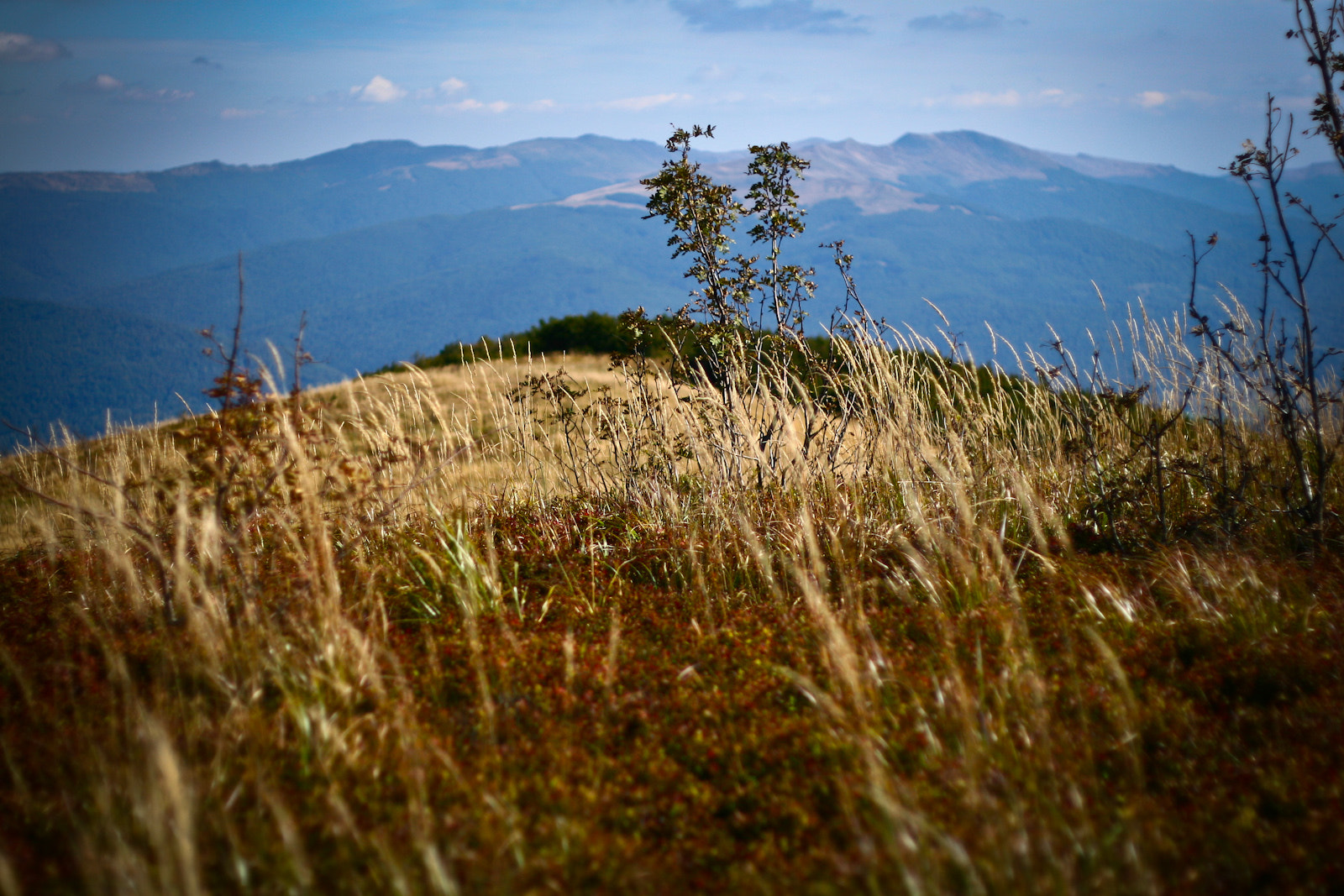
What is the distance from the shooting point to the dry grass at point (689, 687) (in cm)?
181

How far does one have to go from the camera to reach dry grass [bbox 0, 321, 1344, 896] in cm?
181

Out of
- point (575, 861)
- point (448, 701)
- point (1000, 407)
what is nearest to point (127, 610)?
point (448, 701)

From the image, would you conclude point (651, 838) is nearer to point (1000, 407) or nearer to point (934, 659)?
point (934, 659)

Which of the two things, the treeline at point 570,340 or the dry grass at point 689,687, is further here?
the treeline at point 570,340

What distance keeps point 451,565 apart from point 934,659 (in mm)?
2258

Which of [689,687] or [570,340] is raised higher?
[570,340]

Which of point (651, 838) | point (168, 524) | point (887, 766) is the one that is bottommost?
point (651, 838)

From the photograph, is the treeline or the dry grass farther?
the treeline

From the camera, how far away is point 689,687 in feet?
8.57

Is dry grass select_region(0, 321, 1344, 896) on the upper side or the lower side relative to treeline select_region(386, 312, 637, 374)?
lower

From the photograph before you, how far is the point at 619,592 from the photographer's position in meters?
3.41

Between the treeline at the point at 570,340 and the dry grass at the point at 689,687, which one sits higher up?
the treeline at the point at 570,340

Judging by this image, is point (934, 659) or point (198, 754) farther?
Result: point (934, 659)

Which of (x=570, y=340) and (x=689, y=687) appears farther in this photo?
(x=570, y=340)
